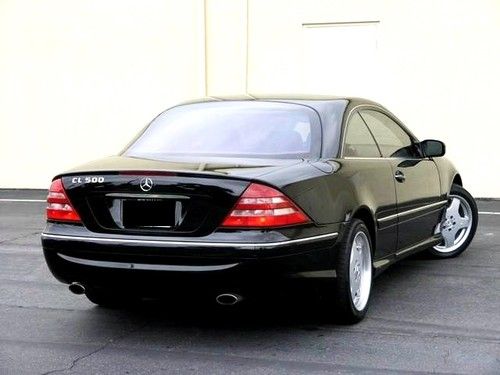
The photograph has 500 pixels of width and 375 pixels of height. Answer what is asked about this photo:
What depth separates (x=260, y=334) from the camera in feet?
16.4

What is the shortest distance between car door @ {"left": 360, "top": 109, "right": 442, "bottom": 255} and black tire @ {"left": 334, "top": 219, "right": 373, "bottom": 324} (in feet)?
2.16

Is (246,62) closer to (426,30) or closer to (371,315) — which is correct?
(426,30)

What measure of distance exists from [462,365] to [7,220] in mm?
7609

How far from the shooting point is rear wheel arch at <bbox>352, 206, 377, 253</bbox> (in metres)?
5.21

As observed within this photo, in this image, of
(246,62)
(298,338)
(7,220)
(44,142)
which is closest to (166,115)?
(298,338)

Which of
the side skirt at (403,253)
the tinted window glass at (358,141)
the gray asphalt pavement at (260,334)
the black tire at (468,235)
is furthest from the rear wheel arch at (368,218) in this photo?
the black tire at (468,235)

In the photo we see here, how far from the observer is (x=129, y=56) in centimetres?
1341

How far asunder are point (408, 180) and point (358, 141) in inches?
30.1

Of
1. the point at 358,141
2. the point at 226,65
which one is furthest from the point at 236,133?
the point at 226,65

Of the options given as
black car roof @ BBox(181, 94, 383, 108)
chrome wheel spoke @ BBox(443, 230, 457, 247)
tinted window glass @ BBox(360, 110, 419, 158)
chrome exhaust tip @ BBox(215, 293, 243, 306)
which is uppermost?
black car roof @ BBox(181, 94, 383, 108)

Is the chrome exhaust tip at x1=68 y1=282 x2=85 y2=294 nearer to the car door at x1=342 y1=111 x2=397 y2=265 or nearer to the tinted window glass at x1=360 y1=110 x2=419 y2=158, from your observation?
the car door at x1=342 y1=111 x2=397 y2=265

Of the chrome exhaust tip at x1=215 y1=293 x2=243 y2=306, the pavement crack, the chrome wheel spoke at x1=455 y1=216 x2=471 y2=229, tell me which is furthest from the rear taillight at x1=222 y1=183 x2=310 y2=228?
the chrome wheel spoke at x1=455 y1=216 x2=471 y2=229

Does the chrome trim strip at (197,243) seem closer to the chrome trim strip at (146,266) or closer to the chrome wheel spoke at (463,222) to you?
the chrome trim strip at (146,266)

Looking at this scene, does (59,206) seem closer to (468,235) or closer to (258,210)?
(258,210)
